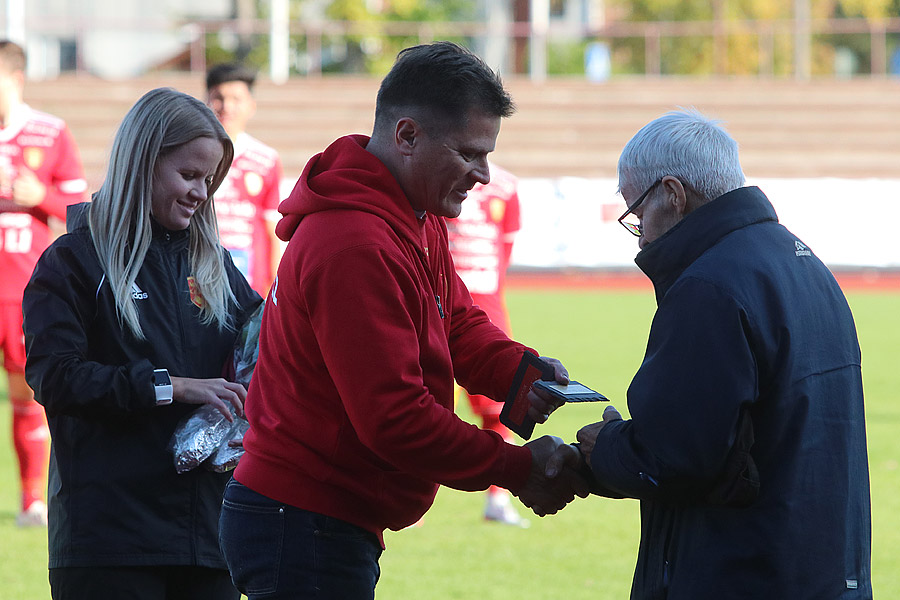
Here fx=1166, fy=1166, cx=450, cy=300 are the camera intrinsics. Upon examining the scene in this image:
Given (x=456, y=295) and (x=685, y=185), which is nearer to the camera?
(x=685, y=185)

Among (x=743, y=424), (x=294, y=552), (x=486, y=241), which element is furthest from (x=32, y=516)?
(x=743, y=424)

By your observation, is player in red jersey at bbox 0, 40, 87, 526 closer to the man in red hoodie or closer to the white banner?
the man in red hoodie

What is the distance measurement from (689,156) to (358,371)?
0.93m

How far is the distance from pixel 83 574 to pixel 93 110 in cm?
2537

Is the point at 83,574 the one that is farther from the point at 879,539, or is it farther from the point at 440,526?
the point at 879,539

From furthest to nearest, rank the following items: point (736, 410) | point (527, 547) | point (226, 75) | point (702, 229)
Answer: point (226, 75) → point (527, 547) → point (702, 229) → point (736, 410)

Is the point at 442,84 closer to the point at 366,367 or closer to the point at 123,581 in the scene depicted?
the point at 366,367

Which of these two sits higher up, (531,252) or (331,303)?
(331,303)

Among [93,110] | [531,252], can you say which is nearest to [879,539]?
[531,252]

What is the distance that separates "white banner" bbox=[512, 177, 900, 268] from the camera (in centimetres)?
2136

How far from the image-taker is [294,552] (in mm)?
2756

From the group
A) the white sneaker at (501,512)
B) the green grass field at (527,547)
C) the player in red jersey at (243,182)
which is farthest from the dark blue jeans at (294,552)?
the player in red jersey at (243,182)

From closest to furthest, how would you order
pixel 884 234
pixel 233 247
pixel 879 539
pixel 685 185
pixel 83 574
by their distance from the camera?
pixel 685 185
pixel 83 574
pixel 879 539
pixel 233 247
pixel 884 234

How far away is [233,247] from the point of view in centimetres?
753
